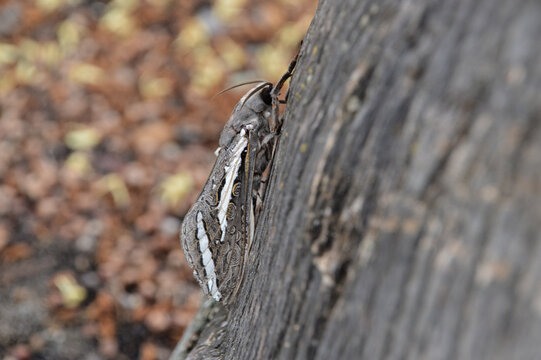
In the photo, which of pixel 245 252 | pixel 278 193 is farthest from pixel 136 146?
pixel 278 193

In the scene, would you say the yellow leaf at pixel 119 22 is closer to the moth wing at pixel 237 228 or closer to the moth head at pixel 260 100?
the moth head at pixel 260 100

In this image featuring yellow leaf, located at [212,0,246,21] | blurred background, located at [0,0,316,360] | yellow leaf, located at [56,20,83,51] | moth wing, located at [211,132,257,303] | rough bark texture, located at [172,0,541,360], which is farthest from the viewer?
→ yellow leaf, located at [212,0,246,21]

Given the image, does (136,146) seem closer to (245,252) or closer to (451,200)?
(245,252)

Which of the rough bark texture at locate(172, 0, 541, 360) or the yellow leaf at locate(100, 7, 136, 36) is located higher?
the yellow leaf at locate(100, 7, 136, 36)

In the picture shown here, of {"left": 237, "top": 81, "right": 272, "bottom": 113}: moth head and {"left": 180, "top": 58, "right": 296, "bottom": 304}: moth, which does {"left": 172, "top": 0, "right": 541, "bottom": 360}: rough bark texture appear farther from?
{"left": 237, "top": 81, "right": 272, "bottom": 113}: moth head

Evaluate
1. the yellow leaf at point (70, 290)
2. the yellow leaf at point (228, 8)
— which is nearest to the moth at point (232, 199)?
the yellow leaf at point (70, 290)

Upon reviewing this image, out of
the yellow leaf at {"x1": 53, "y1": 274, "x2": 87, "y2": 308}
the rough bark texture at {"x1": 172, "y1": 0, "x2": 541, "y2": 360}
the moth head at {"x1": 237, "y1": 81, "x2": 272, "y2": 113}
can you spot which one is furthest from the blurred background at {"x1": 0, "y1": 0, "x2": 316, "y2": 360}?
the rough bark texture at {"x1": 172, "y1": 0, "x2": 541, "y2": 360}
